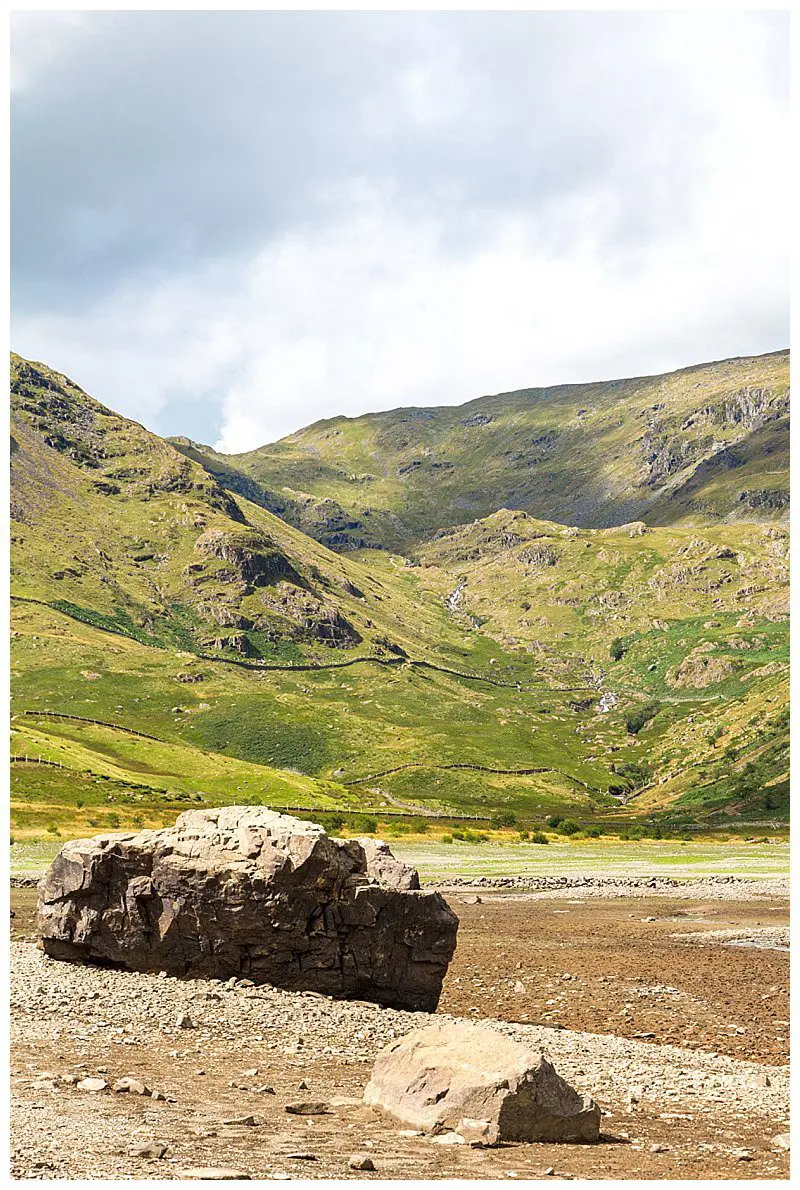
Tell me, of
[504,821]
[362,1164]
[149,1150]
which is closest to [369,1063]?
[362,1164]

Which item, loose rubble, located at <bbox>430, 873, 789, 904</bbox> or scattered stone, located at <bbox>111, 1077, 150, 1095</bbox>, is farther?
loose rubble, located at <bbox>430, 873, 789, 904</bbox>

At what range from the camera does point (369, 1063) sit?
1880 cm

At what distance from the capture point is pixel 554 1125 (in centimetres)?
1396

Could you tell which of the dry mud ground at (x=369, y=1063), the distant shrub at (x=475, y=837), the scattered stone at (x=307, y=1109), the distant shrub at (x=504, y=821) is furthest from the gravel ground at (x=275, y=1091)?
the distant shrub at (x=504, y=821)

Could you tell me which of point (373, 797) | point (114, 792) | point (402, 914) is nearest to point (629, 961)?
point (402, 914)

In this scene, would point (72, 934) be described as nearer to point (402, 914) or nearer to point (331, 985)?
point (331, 985)

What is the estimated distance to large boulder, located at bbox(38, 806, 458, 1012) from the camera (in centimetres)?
2309

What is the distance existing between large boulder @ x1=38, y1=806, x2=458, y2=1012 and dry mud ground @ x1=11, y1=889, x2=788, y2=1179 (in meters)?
0.85

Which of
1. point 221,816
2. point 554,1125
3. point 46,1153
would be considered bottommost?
point 554,1125

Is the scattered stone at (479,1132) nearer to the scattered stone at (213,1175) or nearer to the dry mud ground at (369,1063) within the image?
the dry mud ground at (369,1063)

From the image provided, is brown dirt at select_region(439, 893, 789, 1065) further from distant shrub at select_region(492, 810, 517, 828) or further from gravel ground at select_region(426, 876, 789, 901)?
distant shrub at select_region(492, 810, 517, 828)

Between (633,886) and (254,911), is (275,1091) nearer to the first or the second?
(254,911)

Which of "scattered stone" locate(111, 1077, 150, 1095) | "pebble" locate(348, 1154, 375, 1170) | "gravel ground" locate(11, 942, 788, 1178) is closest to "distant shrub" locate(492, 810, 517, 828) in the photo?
"gravel ground" locate(11, 942, 788, 1178)

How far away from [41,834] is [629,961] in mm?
59362
